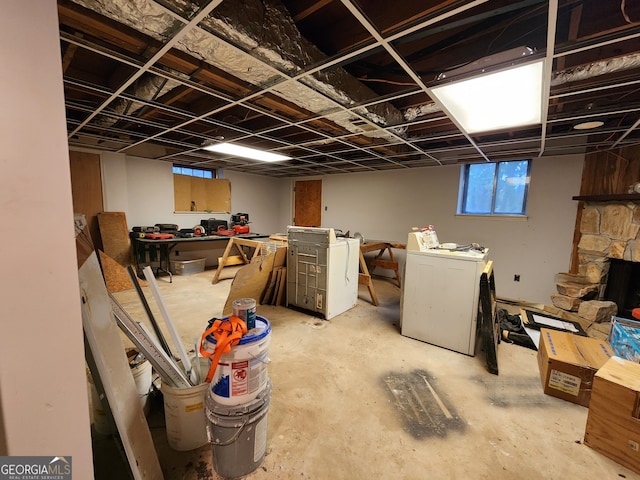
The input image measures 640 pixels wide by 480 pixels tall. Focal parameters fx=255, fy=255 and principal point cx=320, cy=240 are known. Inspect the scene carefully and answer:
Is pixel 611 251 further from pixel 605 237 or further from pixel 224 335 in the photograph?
pixel 224 335

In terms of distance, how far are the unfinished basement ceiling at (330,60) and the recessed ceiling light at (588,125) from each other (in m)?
0.04

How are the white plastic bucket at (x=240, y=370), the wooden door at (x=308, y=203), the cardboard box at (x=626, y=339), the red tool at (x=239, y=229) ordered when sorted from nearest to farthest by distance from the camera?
the white plastic bucket at (x=240, y=370) → the cardboard box at (x=626, y=339) → the red tool at (x=239, y=229) → the wooden door at (x=308, y=203)

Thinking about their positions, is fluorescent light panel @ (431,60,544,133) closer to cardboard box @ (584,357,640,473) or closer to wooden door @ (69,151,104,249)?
cardboard box @ (584,357,640,473)

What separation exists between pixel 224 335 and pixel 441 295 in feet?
7.03

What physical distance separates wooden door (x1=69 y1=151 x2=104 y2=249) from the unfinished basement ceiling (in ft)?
4.17

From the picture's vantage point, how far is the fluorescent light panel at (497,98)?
5.11 feet

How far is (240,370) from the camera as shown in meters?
1.18

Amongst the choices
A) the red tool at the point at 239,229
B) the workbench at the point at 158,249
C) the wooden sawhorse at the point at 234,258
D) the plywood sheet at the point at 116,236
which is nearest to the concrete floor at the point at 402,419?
the wooden sawhorse at the point at 234,258

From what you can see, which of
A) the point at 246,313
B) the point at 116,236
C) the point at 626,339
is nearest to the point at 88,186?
the point at 116,236

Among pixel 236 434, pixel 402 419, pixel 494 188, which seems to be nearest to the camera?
pixel 236 434

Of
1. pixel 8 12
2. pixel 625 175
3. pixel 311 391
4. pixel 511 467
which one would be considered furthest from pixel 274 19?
pixel 625 175

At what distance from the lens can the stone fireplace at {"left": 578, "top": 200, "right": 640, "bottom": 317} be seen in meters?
3.05

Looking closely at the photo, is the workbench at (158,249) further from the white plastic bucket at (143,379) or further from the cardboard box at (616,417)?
the cardboard box at (616,417)

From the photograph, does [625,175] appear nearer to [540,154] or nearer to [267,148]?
[540,154]
